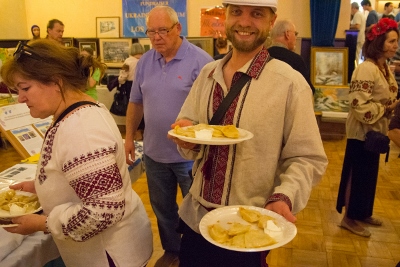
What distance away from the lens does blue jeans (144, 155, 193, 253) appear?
2.37m

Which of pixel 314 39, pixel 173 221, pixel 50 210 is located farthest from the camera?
pixel 314 39

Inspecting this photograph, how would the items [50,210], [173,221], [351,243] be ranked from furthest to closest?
[351,243]
[173,221]
[50,210]

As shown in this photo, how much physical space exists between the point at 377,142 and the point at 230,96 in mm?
1693

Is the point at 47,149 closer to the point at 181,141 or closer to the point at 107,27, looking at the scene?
the point at 181,141

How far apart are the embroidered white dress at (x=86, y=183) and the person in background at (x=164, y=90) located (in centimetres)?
102

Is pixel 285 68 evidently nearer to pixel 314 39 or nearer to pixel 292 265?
pixel 292 265

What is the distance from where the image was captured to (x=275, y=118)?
50.7 inches

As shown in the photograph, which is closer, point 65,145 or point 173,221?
point 65,145

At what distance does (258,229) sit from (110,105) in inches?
214

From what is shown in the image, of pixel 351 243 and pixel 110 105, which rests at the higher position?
pixel 110 105

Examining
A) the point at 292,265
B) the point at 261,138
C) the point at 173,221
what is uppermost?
the point at 261,138

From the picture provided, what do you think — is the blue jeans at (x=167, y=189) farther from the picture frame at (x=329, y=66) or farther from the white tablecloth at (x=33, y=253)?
the picture frame at (x=329, y=66)

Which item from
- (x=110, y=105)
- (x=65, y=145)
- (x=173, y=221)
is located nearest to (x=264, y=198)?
(x=65, y=145)

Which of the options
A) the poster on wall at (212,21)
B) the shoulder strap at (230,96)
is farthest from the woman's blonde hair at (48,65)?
the poster on wall at (212,21)
